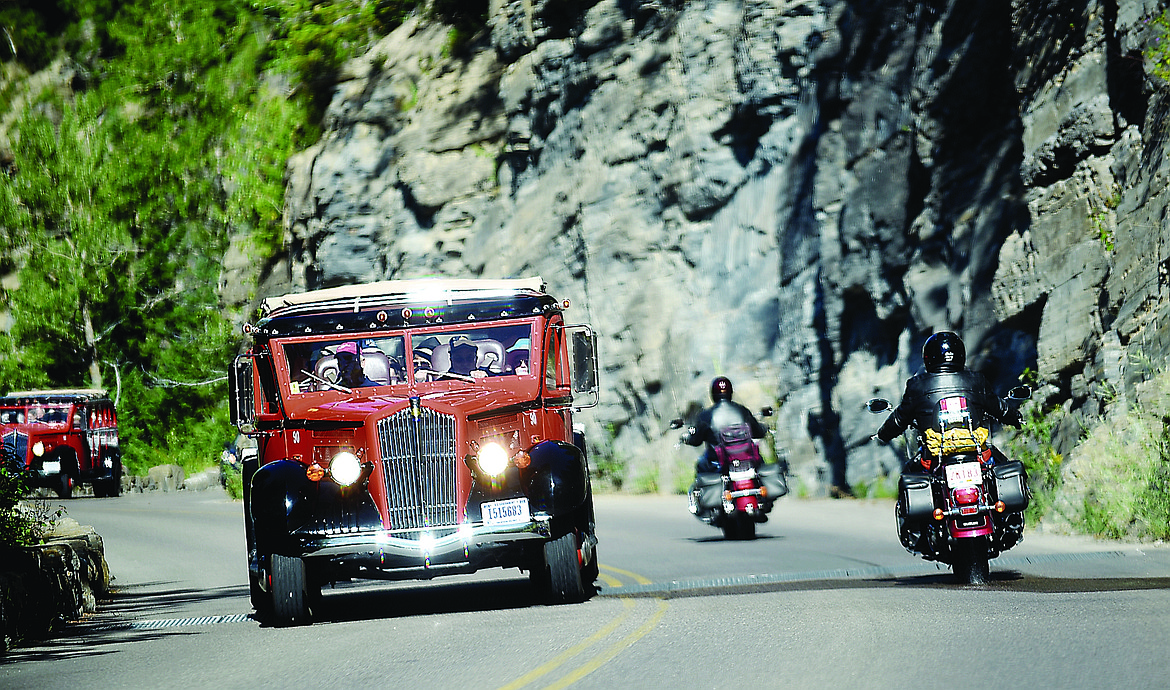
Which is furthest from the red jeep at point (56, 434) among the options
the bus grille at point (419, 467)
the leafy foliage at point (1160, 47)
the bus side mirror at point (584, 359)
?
the leafy foliage at point (1160, 47)

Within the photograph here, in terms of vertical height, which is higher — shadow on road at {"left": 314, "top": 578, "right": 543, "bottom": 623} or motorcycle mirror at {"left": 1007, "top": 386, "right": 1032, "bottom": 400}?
motorcycle mirror at {"left": 1007, "top": 386, "right": 1032, "bottom": 400}

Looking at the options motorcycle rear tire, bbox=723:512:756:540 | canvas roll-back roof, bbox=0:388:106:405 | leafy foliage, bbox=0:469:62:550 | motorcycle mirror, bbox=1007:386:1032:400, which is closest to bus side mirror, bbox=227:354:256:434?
leafy foliage, bbox=0:469:62:550

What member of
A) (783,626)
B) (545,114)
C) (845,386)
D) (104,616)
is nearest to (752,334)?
(845,386)

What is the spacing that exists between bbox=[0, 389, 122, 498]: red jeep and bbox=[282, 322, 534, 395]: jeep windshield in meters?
26.7

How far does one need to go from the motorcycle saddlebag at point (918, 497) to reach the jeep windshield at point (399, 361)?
10.9 feet

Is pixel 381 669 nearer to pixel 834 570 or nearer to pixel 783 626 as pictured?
pixel 783 626

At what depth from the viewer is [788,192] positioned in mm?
29984

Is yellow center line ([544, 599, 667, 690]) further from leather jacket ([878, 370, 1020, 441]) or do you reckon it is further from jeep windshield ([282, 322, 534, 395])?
jeep windshield ([282, 322, 534, 395])

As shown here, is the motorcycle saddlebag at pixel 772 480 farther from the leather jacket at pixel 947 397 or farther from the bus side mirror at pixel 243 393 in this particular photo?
the bus side mirror at pixel 243 393

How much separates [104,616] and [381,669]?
5661 millimetres

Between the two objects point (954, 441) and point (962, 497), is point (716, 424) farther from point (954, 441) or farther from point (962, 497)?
point (962, 497)

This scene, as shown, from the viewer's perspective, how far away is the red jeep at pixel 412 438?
1090 centimetres

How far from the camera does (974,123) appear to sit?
24.6 meters

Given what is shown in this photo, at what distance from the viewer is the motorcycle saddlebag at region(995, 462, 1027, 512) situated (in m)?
10.8
